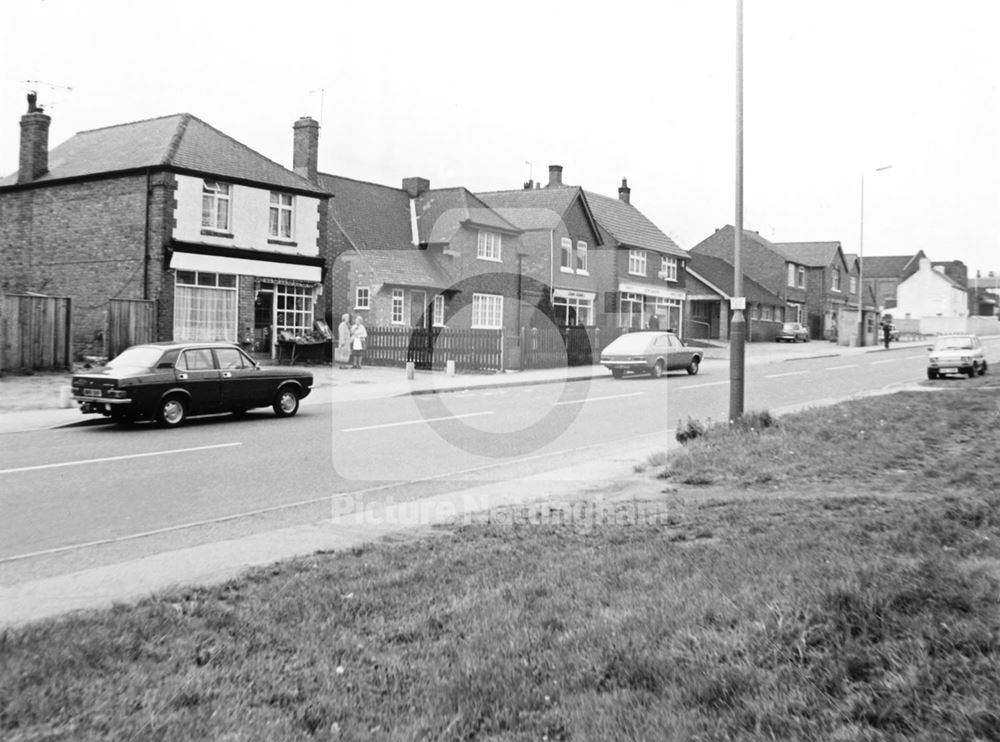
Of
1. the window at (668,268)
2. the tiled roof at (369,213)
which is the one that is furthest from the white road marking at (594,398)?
the window at (668,268)

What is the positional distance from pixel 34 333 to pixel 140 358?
9.94m

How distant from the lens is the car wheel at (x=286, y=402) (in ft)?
57.8

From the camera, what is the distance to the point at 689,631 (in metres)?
4.40

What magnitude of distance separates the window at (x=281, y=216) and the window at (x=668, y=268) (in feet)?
99.2

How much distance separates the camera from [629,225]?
182 ft

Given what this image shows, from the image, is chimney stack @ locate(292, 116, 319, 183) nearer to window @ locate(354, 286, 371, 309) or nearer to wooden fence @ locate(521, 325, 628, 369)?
window @ locate(354, 286, 371, 309)

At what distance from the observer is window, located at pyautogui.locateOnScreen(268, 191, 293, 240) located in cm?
3175

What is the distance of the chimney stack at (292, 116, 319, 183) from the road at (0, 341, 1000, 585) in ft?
A: 55.4

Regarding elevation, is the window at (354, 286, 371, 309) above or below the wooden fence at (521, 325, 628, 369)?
above

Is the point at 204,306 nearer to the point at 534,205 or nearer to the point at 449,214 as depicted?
the point at 449,214

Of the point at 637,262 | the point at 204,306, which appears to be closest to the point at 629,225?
the point at 637,262

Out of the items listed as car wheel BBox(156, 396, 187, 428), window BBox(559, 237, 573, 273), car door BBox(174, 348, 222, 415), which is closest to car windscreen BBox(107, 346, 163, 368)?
car door BBox(174, 348, 222, 415)

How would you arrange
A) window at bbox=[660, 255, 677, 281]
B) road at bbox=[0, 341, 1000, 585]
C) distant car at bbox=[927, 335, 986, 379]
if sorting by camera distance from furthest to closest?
1. window at bbox=[660, 255, 677, 281]
2. distant car at bbox=[927, 335, 986, 379]
3. road at bbox=[0, 341, 1000, 585]

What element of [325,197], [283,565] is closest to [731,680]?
[283,565]
